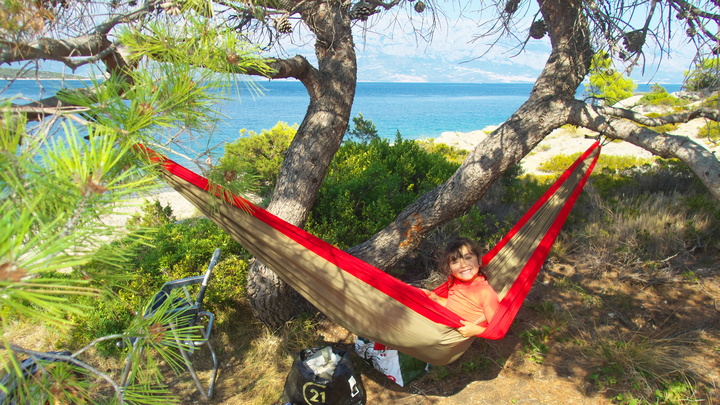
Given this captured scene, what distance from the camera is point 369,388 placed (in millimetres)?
2201

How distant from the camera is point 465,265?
207 centimetres

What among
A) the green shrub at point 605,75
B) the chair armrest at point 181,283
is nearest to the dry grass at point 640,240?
the green shrub at point 605,75

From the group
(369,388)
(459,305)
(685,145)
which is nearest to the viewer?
(685,145)

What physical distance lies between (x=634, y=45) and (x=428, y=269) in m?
1.88

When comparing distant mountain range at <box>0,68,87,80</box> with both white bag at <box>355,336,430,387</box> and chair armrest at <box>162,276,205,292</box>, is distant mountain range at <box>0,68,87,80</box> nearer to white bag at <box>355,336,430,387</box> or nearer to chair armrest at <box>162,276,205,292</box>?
chair armrest at <box>162,276,205,292</box>

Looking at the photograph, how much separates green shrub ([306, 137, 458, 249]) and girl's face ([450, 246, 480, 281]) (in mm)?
958

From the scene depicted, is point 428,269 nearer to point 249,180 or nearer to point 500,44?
point 500,44

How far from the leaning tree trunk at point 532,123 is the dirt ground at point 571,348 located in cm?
84

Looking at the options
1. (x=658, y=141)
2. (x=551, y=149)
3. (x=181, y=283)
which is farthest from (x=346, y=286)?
(x=551, y=149)

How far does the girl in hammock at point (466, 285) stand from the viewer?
196cm

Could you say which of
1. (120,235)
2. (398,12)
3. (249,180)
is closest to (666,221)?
(398,12)

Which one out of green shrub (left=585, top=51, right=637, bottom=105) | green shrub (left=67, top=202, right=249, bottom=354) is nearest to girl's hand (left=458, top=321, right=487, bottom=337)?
green shrub (left=585, top=51, right=637, bottom=105)

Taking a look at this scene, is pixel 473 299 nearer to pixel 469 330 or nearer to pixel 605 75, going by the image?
pixel 469 330

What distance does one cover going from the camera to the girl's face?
207cm
